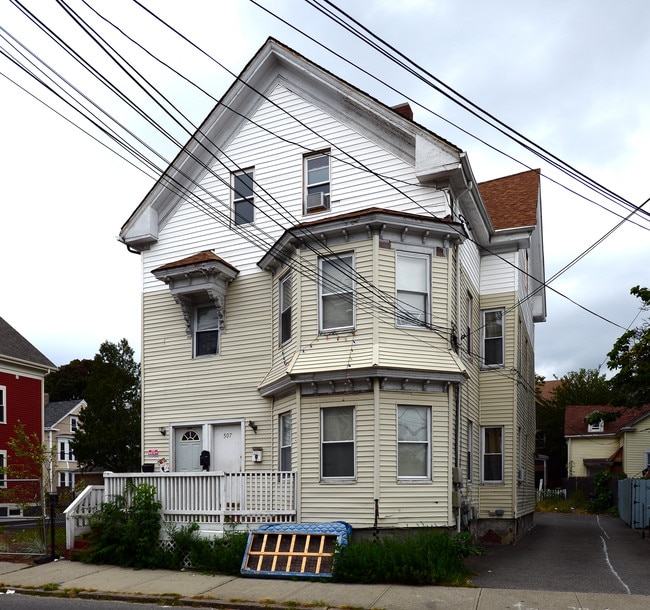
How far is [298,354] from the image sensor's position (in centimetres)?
1448

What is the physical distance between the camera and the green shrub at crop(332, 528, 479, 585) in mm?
11383

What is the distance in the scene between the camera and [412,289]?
47.8ft

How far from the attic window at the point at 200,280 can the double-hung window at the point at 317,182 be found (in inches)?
97.2

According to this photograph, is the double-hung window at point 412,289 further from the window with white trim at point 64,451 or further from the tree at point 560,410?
the tree at point 560,410

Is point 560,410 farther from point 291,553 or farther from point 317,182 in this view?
point 291,553

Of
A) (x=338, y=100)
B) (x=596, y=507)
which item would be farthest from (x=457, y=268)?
(x=596, y=507)

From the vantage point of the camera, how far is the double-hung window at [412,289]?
1438 cm

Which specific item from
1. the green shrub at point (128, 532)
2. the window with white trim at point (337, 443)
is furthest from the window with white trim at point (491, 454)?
the green shrub at point (128, 532)

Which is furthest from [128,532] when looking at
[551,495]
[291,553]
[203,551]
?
[551,495]

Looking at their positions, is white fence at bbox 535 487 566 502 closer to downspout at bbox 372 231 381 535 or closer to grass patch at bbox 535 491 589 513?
grass patch at bbox 535 491 589 513

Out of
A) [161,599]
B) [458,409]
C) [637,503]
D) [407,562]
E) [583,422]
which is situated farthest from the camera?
[583,422]

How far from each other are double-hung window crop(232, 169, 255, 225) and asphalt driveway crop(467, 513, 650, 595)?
9232 mm

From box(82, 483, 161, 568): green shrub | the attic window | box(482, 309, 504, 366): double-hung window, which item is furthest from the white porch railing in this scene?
box(482, 309, 504, 366): double-hung window

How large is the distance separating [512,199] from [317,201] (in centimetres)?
756
